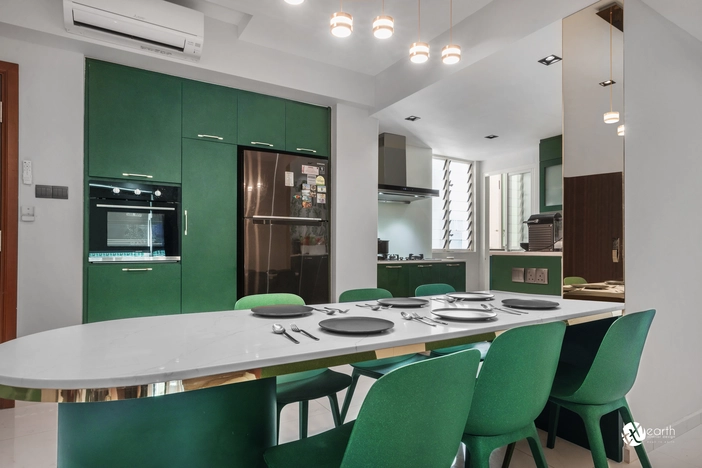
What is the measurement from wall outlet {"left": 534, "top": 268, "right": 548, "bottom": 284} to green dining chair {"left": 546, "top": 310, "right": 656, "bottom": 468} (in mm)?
1274

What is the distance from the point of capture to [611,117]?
86.7 inches

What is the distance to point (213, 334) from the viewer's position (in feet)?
3.90

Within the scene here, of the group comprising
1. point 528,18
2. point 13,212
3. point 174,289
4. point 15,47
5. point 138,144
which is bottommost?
point 174,289

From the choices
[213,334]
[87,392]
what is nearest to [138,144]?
[213,334]

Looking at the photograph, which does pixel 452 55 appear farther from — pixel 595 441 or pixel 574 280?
pixel 595 441

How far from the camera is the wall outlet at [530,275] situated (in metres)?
2.87

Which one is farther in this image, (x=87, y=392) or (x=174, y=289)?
(x=174, y=289)

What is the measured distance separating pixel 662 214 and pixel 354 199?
8.82 ft

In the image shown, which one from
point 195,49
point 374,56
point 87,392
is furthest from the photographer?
point 374,56

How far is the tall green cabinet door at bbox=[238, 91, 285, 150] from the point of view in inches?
147

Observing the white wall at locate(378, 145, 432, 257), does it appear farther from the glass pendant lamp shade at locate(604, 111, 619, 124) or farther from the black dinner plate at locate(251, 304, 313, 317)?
the black dinner plate at locate(251, 304, 313, 317)

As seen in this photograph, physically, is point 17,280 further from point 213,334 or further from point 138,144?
point 213,334

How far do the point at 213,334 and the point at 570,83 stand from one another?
8.19 ft

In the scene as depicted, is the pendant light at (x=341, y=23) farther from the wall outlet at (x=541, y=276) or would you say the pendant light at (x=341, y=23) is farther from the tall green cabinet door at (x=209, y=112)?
the wall outlet at (x=541, y=276)
